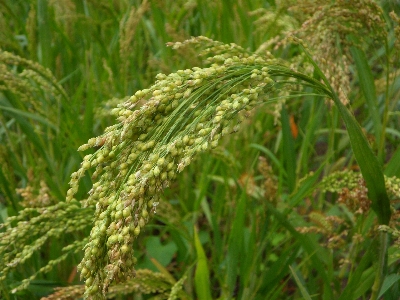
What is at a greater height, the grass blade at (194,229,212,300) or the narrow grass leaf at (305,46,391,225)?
the narrow grass leaf at (305,46,391,225)

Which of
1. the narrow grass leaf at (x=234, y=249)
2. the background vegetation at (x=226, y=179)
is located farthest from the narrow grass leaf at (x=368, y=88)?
the narrow grass leaf at (x=234, y=249)

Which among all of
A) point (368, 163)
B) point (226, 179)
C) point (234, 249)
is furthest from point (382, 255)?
point (226, 179)

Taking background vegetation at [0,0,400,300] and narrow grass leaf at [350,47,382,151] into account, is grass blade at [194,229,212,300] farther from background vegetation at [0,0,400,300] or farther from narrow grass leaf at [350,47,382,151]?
narrow grass leaf at [350,47,382,151]

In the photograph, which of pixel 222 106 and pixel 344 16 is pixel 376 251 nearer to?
pixel 344 16

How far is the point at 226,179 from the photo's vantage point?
2340 millimetres

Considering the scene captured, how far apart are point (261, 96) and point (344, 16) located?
53cm

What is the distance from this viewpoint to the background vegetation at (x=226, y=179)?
1.54 metres

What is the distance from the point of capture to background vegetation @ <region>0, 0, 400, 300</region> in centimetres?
154

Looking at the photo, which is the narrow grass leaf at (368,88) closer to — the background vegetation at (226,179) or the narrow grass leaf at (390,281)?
the background vegetation at (226,179)

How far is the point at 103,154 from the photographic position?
98 centimetres

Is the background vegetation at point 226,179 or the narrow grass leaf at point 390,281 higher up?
the background vegetation at point 226,179

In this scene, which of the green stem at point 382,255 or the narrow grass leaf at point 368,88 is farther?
the narrow grass leaf at point 368,88

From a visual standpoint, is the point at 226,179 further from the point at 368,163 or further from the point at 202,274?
the point at 368,163

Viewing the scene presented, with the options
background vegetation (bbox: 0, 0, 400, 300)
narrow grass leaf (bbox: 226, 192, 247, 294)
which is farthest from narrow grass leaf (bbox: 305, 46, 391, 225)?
narrow grass leaf (bbox: 226, 192, 247, 294)
